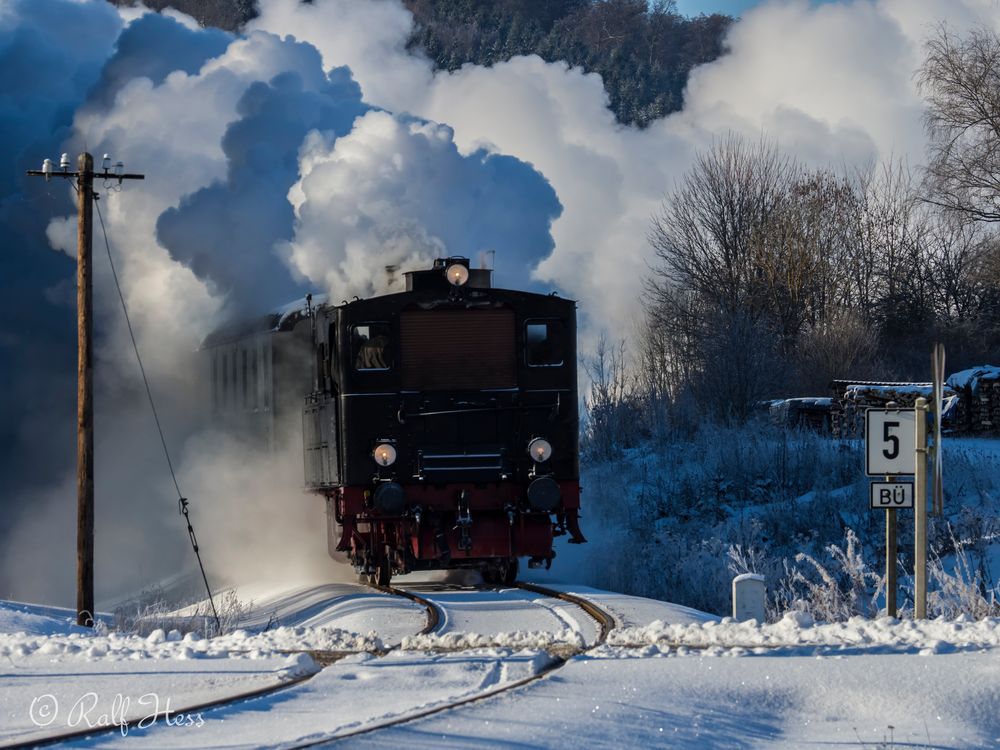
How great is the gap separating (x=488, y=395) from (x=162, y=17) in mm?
22845

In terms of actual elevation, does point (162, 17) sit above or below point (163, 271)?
above

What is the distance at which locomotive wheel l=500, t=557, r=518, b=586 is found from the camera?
1662 cm

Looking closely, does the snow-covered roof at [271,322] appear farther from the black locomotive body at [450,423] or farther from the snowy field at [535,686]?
the snowy field at [535,686]

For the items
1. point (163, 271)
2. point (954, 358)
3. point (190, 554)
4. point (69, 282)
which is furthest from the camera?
point (954, 358)

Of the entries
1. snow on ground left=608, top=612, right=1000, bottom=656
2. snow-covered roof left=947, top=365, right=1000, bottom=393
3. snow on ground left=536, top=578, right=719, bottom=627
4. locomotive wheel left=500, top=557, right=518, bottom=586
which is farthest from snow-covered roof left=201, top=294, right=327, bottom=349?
snow-covered roof left=947, top=365, right=1000, bottom=393

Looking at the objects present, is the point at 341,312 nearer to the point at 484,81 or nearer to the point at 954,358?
the point at 954,358

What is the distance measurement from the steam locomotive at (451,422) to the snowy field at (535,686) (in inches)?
140

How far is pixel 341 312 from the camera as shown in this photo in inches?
629

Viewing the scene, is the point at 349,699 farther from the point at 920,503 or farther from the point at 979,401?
the point at 979,401

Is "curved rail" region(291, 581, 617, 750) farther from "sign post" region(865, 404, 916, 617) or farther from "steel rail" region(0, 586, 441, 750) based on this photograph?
"sign post" region(865, 404, 916, 617)

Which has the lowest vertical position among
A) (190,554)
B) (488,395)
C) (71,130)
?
(190,554)

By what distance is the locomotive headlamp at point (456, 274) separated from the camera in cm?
1597

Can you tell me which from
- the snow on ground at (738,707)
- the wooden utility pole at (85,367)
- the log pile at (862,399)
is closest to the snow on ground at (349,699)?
the snow on ground at (738,707)

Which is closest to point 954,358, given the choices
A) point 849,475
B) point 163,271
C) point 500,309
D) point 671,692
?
point 849,475
